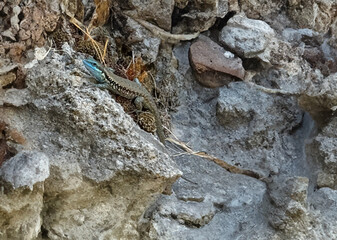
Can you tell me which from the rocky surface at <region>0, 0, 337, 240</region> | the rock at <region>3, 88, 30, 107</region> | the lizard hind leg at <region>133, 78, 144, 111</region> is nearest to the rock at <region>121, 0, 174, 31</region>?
the rocky surface at <region>0, 0, 337, 240</region>

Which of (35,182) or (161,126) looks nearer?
(35,182)

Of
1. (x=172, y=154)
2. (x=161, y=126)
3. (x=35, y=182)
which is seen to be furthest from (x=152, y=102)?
(x=35, y=182)

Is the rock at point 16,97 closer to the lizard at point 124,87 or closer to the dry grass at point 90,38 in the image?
the lizard at point 124,87

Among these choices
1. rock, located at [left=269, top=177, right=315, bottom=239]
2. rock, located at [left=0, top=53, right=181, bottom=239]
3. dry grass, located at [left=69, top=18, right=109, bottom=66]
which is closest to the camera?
rock, located at [left=0, top=53, right=181, bottom=239]

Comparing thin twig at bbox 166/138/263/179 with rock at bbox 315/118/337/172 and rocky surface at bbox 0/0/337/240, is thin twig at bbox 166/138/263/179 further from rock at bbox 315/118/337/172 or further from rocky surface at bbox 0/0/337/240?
rock at bbox 315/118/337/172

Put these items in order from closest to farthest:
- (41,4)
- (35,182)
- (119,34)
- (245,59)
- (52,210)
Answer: (35,182), (52,210), (41,4), (119,34), (245,59)

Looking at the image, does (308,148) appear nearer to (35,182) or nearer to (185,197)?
(185,197)

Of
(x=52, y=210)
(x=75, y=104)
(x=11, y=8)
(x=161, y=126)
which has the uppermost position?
(x=11, y=8)

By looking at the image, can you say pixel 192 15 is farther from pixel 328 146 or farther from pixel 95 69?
pixel 328 146

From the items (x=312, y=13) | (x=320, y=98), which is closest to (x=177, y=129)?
(x=320, y=98)
